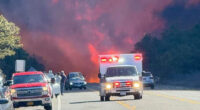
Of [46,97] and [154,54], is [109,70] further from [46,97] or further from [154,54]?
[154,54]

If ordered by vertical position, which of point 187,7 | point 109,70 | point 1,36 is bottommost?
point 109,70

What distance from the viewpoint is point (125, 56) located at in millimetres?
38844

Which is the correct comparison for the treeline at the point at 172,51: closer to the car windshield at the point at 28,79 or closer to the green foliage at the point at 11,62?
the green foliage at the point at 11,62

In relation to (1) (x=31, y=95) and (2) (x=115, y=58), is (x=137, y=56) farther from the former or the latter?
(1) (x=31, y=95)

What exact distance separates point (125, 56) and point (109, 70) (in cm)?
668

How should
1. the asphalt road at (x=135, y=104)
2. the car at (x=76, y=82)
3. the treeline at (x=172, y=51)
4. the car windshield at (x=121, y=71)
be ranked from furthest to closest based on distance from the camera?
the treeline at (x=172, y=51)
the car at (x=76, y=82)
the car windshield at (x=121, y=71)
the asphalt road at (x=135, y=104)

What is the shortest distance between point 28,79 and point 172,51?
240ft

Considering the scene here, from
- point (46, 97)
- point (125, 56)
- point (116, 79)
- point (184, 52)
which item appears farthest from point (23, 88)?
point (184, 52)

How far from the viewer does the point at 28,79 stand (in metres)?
25.8

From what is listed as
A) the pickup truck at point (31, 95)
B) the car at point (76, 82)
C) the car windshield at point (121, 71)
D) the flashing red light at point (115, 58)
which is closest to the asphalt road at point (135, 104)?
the car windshield at point (121, 71)

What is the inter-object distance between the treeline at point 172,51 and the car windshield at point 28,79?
6606 cm

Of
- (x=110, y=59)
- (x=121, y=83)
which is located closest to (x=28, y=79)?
(x=121, y=83)

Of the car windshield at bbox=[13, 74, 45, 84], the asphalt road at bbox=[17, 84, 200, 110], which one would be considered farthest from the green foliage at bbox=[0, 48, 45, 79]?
the car windshield at bbox=[13, 74, 45, 84]

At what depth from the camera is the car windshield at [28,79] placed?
84.0 ft
